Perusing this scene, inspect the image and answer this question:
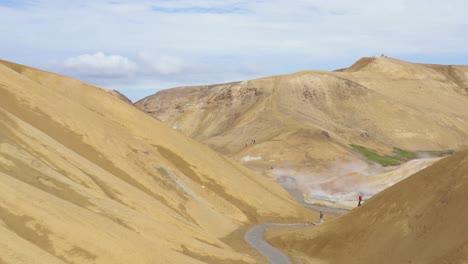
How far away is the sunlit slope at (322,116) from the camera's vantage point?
424 feet

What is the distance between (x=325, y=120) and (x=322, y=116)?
349 centimetres

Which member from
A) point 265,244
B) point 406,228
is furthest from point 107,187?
point 406,228

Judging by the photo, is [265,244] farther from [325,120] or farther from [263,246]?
[325,120]

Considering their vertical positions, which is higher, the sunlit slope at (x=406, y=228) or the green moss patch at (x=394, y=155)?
the sunlit slope at (x=406, y=228)

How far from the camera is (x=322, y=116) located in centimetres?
15775

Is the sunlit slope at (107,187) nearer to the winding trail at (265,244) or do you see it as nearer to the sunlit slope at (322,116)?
the winding trail at (265,244)

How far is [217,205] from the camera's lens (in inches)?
2391

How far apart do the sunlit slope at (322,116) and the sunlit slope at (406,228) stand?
7280 centimetres

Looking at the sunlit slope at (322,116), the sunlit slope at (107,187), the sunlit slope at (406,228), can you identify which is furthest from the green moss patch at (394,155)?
the sunlit slope at (406,228)

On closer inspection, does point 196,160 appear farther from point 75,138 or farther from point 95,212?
point 95,212

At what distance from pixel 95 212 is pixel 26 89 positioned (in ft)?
89.2

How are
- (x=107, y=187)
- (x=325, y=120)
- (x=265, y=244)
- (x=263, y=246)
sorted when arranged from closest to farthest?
(x=107, y=187)
(x=263, y=246)
(x=265, y=244)
(x=325, y=120)

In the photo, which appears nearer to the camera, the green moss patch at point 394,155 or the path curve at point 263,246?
the path curve at point 263,246

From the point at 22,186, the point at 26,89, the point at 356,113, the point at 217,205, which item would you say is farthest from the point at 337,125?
the point at 22,186
